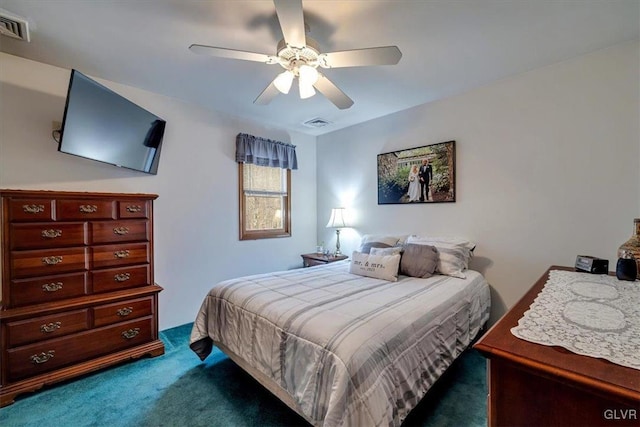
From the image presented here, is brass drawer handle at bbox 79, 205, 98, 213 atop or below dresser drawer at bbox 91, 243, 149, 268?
atop

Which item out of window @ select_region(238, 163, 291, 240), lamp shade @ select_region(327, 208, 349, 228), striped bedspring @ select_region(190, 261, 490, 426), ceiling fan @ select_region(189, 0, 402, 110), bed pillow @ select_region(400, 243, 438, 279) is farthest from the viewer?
lamp shade @ select_region(327, 208, 349, 228)

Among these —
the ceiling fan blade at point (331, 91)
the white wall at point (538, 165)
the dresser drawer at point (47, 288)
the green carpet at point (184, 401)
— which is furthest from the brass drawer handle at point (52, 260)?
the white wall at point (538, 165)

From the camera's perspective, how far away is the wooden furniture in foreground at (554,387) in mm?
680

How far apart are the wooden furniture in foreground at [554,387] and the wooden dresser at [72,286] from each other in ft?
8.71

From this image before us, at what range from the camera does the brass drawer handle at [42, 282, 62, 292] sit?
2.04 metres

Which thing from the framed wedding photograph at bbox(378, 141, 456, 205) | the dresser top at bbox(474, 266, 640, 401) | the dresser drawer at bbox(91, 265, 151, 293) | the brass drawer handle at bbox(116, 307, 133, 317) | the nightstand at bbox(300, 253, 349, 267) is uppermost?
the framed wedding photograph at bbox(378, 141, 456, 205)

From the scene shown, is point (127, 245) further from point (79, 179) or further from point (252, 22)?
point (252, 22)

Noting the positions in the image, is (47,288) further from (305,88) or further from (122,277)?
(305,88)

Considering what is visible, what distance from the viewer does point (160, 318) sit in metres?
2.99

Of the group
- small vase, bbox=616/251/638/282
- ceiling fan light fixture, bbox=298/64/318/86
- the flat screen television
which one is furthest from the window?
Result: small vase, bbox=616/251/638/282

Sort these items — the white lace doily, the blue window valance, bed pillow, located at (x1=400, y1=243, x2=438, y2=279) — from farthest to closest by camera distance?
the blue window valance → bed pillow, located at (x1=400, y1=243, x2=438, y2=279) → the white lace doily

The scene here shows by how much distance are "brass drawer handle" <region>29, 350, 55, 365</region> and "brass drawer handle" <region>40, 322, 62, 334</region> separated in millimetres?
151

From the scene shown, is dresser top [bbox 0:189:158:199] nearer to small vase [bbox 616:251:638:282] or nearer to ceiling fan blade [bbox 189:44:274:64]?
ceiling fan blade [bbox 189:44:274:64]

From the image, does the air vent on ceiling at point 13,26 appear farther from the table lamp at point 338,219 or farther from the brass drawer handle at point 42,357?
the table lamp at point 338,219
